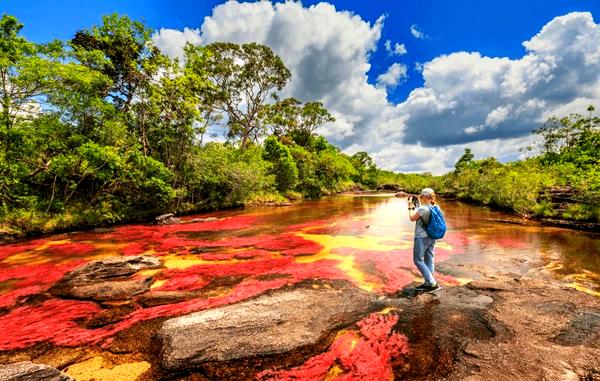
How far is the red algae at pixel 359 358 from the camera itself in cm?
361

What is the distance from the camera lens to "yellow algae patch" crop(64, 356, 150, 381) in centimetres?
369

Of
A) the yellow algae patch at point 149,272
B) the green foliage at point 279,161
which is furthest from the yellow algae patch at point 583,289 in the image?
the green foliage at point 279,161

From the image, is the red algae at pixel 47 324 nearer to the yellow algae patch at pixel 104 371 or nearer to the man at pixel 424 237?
the yellow algae patch at pixel 104 371

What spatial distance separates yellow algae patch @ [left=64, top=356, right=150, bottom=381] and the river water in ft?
0.07

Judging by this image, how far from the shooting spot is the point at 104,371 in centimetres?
382

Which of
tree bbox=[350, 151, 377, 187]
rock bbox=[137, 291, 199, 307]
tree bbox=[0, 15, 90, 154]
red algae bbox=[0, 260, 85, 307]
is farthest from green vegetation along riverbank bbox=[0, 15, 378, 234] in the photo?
tree bbox=[350, 151, 377, 187]

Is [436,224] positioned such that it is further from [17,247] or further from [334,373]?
[17,247]

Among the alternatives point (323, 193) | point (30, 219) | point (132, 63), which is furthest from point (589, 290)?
point (323, 193)

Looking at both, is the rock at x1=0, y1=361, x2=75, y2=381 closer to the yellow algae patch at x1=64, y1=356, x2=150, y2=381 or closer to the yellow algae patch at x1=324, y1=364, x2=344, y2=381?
the yellow algae patch at x1=64, y1=356, x2=150, y2=381

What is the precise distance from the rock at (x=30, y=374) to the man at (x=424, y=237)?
6.04 meters

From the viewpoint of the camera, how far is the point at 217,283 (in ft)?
23.8

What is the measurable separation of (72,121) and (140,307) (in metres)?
17.0

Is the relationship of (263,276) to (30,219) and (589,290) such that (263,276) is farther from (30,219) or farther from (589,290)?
(30,219)

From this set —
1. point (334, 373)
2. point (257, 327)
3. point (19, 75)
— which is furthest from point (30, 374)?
point (19, 75)
